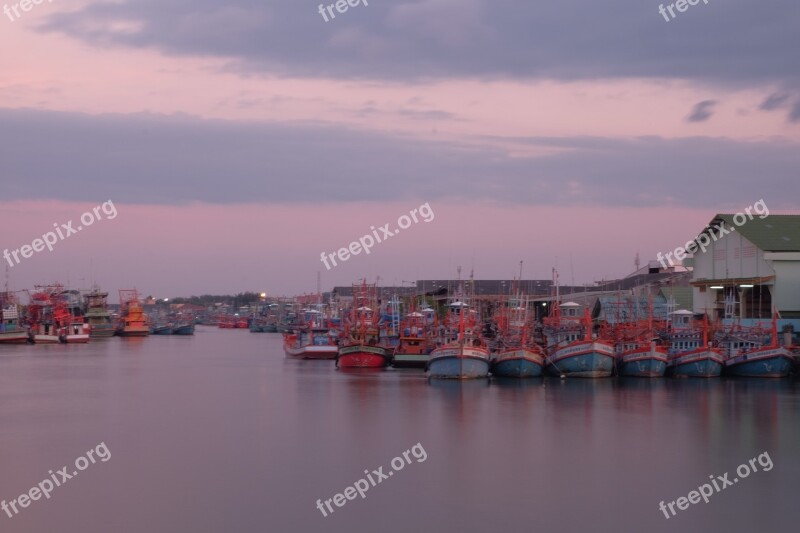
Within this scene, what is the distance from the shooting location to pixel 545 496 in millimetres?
16547

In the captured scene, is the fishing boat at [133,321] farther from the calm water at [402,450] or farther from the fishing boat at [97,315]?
the calm water at [402,450]

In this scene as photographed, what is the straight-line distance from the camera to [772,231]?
131 feet

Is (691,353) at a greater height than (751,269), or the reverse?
(751,269)

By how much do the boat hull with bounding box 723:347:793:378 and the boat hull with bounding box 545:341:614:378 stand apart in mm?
4064

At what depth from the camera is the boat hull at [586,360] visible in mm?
34125

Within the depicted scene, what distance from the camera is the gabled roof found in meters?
38.3

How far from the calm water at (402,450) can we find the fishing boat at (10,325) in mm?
36902

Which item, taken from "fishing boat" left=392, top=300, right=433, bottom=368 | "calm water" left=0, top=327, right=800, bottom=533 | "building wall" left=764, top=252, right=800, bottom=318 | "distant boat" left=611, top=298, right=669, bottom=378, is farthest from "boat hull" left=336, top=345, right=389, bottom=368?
"building wall" left=764, top=252, right=800, bottom=318

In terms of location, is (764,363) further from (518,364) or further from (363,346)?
(363,346)

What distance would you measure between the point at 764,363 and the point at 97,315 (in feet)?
193

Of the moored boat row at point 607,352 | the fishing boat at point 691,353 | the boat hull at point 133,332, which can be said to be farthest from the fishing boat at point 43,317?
the fishing boat at point 691,353

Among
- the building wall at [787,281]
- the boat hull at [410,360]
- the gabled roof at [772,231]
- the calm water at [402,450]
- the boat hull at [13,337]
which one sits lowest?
the calm water at [402,450]

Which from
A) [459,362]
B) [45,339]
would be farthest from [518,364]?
[45,339]

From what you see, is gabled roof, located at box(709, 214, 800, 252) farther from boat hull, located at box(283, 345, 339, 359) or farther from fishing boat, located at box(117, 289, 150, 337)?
fishing boat, located at box(117, 289, 150, 337)
